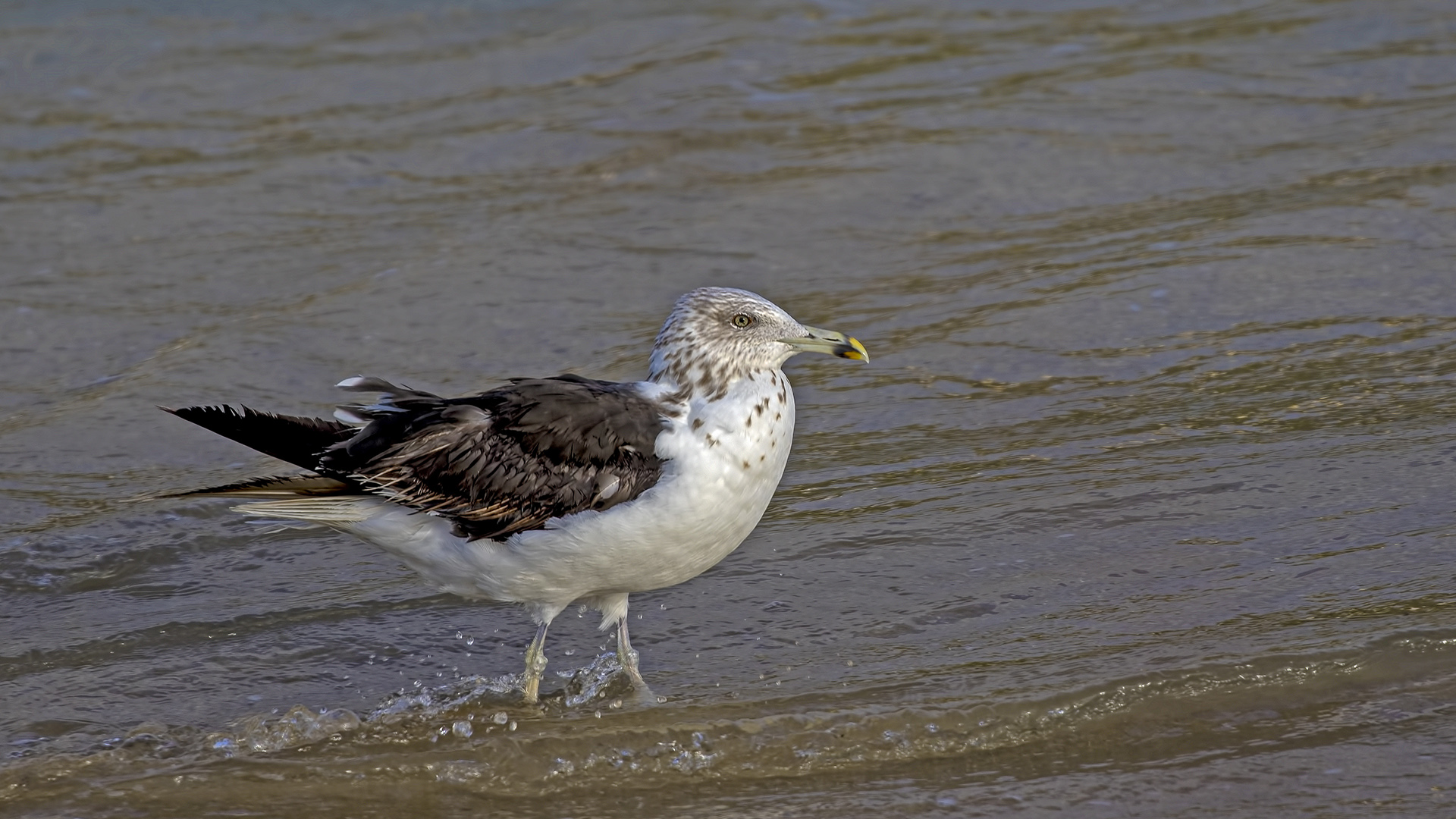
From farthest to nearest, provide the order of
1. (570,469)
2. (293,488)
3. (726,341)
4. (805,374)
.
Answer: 1. (805,374)
2. (293,488)
3. (726,341)
4. (570,469)

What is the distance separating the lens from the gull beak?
17.9 feet

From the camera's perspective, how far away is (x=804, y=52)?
41.2 feet

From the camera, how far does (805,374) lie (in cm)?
806

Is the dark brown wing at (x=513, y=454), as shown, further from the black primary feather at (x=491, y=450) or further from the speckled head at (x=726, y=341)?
the speckled head at (x=726, y=341)

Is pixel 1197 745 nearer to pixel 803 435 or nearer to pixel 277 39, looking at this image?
pixel 803 435

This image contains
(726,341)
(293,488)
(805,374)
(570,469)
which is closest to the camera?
(570,469)

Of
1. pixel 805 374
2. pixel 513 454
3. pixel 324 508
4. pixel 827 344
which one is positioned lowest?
pixel 805 374

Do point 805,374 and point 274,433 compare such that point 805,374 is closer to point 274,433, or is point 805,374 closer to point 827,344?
point 827,344

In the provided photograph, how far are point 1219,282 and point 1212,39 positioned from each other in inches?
172

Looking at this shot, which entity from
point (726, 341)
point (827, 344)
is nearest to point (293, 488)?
point (726, 341)

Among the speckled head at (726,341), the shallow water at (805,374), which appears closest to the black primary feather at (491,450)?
the speckled head at (726,341)

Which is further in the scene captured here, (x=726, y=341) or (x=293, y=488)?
(x=293, y=488)

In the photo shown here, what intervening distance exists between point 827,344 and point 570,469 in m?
0.90

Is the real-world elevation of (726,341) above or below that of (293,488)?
above
